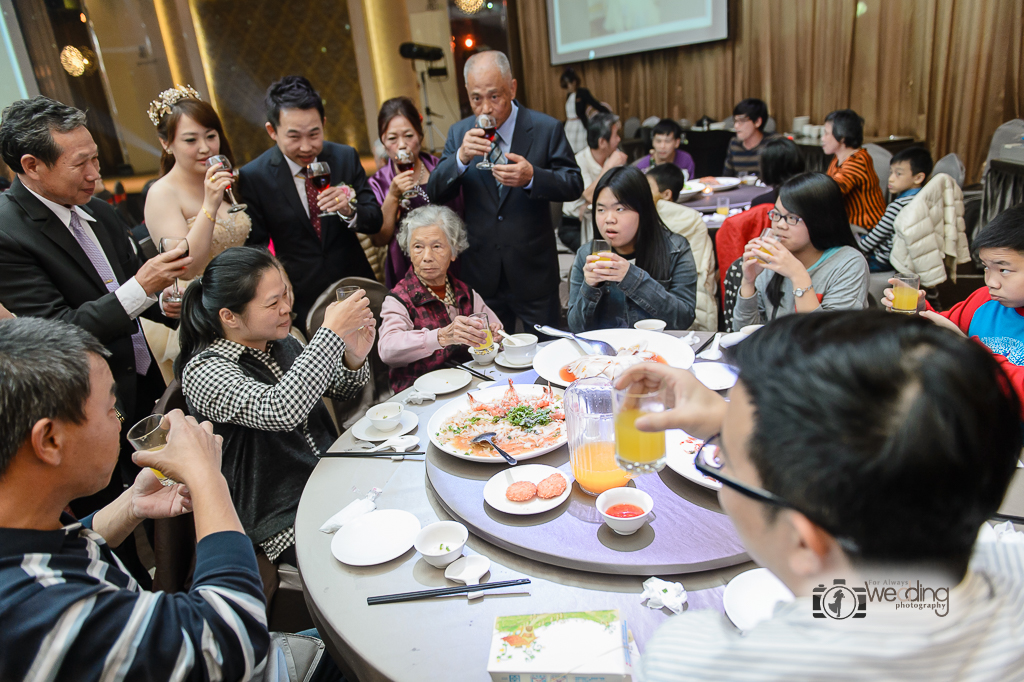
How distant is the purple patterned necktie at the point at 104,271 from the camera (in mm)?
2158

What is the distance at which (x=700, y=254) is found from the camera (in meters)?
3.20

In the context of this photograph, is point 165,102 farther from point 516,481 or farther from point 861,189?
point 861,189

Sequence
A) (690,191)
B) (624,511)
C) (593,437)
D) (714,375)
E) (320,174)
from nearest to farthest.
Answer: (624,511)
(593,437)
(714,375)
(320,174)
(690,191)

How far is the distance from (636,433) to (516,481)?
1.29 ft

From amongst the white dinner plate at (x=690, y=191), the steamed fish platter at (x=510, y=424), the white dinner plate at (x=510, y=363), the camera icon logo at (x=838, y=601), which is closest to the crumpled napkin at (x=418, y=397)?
the steamed fish platter at (x=510, y=424)

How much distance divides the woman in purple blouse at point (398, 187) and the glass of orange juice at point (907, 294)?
1970 millimetres

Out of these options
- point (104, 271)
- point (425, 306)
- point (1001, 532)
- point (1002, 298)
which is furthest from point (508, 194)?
point (1001, 532)

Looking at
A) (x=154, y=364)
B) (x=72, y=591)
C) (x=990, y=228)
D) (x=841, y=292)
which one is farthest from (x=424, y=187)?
(x=72, y=591)

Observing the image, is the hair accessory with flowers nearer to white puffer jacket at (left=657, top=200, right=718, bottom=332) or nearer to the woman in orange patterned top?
white puffer jacket at (left=657, top=200, right=718, bottom=332)

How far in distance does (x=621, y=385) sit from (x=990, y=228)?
4.84ft

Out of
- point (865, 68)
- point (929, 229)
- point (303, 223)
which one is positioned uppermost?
point (865, 68)

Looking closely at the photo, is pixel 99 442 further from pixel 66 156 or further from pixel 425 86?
pixel 425 86

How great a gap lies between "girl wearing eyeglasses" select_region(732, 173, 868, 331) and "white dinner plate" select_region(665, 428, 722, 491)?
1045 millimetres

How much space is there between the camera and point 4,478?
0.89 meters
